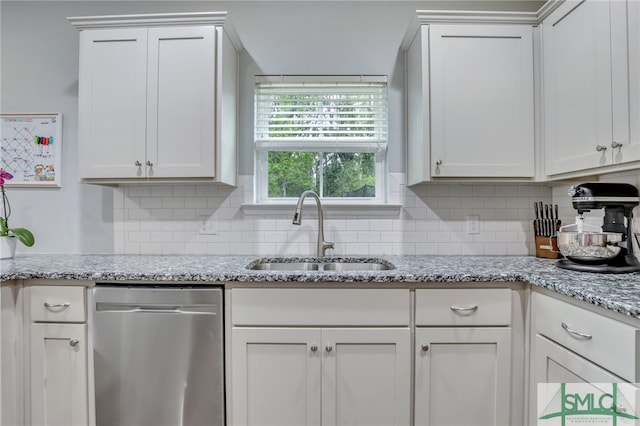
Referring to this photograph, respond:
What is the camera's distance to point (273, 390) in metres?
1.49

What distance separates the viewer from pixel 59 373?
5.14 ft

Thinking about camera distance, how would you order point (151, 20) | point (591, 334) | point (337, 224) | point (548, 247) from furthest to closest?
1. point (337, 224)
2. point (548, 247)
3. point (151, 20)
4. point (591, 334)

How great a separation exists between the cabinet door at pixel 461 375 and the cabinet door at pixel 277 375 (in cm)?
45

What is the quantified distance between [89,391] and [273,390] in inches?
33.1

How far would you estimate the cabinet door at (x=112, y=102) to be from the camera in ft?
6.10

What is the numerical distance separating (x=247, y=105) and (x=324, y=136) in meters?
0.53

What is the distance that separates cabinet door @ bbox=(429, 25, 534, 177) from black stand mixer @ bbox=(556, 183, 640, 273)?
438 millimetres

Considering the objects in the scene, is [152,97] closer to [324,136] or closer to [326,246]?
[324,136]

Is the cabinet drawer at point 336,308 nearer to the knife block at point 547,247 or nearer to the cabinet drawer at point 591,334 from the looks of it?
the cabinet drawer at point 591,334

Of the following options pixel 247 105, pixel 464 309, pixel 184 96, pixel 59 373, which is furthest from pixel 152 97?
pixel 464 309

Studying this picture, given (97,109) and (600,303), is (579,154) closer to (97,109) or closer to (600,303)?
(600,303)

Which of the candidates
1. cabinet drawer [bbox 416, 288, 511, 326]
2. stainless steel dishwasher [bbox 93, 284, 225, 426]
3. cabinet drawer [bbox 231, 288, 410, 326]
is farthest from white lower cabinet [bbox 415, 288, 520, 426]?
stainless steel dishwasher [bbox 93, 284, 225, 426]

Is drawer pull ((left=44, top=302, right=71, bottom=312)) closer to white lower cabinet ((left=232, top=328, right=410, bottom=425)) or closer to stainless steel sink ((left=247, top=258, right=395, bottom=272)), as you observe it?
white lower cabinet ((left=232, top=328, right=410, bottom=425))

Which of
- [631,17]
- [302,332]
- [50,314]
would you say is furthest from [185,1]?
[631,17]
